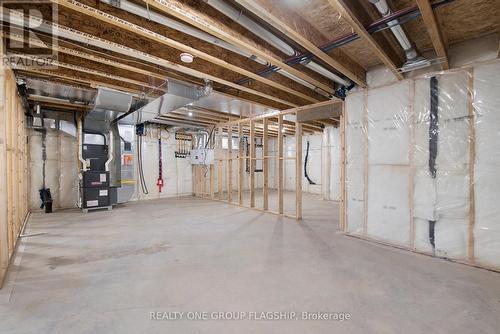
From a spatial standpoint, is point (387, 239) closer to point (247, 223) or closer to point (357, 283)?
point (357, 283)

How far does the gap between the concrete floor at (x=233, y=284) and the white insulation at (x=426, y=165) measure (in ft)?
1.10

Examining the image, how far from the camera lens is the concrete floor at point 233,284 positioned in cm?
163

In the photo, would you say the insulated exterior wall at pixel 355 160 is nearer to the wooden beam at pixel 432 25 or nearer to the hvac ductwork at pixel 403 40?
the hvac ductwork at pixel 403 40

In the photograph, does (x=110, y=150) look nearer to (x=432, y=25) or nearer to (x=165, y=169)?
(x=165, y=169)

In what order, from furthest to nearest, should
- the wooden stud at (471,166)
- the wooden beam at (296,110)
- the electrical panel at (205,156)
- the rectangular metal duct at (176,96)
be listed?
the electrical panel at (205,156) < the wooden beam at (296,110) < the rectangular metal duct at (176,96) < the wooden stud at (471,166)

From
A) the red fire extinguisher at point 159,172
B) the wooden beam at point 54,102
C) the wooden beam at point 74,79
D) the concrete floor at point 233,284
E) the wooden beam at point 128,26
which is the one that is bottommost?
the concrete floor at point 233,284

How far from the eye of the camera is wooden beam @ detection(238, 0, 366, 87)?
175 centimetres

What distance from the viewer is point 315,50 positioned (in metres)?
2.34

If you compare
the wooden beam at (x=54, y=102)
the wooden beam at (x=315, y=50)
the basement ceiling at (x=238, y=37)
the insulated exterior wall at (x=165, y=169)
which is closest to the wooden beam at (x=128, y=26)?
the basement ceiling at (x=238, y=37)

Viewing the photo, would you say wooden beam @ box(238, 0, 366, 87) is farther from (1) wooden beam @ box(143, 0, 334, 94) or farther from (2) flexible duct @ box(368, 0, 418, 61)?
(2) flexible duct @ box(368, 0, 418, 61)

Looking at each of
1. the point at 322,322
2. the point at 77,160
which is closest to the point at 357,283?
the point at 322,322

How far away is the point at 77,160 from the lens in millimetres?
5695

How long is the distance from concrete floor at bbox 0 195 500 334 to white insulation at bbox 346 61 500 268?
33 cm

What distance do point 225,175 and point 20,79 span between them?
6330mm
